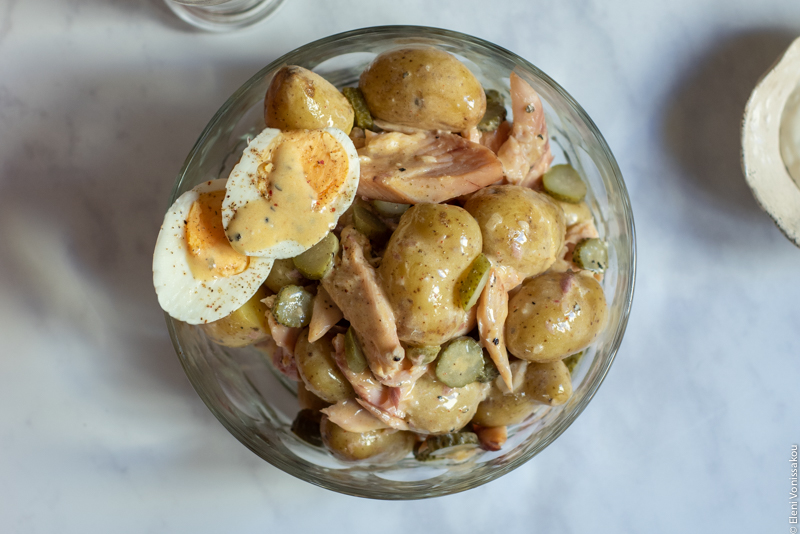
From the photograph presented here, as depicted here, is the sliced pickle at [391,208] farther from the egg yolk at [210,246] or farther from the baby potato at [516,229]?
the egg yolk at [210,246]

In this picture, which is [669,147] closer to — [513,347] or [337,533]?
[513,347]

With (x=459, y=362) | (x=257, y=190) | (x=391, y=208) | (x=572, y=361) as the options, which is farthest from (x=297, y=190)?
(x=572, y=361)

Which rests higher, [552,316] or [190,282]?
[190,282]

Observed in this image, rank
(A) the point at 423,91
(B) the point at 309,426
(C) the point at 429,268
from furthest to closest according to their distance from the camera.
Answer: (B) the point at 309,426
(A) the point at 423,91
(C) the point at 429,268

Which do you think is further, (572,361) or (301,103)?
(572,361)

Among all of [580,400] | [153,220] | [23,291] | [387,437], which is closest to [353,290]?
[387,437]

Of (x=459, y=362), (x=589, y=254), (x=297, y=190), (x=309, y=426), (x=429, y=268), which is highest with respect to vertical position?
(x=297, y=190)

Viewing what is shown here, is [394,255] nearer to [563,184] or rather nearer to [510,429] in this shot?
[563,184]
